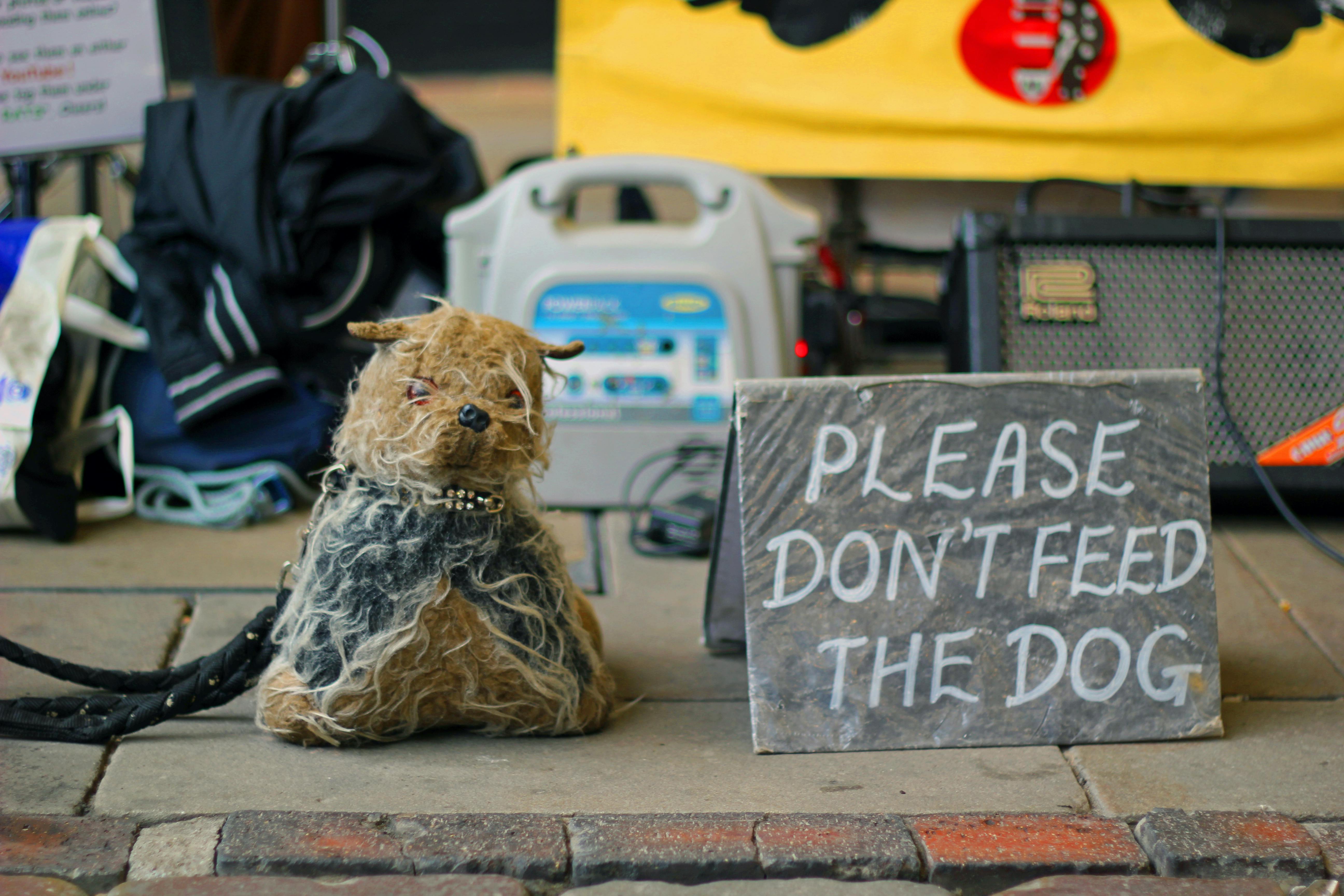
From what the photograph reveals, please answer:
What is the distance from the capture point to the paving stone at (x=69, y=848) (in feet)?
3.71

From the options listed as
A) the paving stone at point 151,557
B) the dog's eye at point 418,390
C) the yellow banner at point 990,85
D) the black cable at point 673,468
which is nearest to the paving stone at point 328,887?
the dog's eye at point 418,390

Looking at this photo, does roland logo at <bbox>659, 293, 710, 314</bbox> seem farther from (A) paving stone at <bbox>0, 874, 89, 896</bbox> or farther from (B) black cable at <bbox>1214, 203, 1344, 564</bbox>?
(A) paving stone at <bbox>0, 874, 89, 896</bbox>

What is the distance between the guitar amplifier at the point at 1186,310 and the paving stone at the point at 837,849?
1191mm

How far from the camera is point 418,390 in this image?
1.32m

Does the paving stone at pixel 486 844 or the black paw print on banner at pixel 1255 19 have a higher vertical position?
the black paw print on banner at pixel 1255 19

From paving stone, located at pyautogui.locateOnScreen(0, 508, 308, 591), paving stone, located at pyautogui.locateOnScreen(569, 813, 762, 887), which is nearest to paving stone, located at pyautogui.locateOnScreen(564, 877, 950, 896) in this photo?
paving stone, located at pyautogui.locateOnScreen(569, 813, 762, 887)

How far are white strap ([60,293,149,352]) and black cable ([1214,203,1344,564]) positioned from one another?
2162mm

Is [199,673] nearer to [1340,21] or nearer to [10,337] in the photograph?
[10,337]

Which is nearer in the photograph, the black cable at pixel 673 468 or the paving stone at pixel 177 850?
the paving stone at pixel 177 850

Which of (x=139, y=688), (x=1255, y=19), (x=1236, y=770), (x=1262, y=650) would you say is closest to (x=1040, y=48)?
(x=1255, y=19)

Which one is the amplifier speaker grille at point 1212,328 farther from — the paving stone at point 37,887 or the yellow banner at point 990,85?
the paving stone at point 37,887

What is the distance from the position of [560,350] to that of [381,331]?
239 mm

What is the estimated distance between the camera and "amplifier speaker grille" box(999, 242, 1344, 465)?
2.22 m

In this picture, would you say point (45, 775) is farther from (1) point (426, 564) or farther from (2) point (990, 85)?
(2) point (990, 85)
